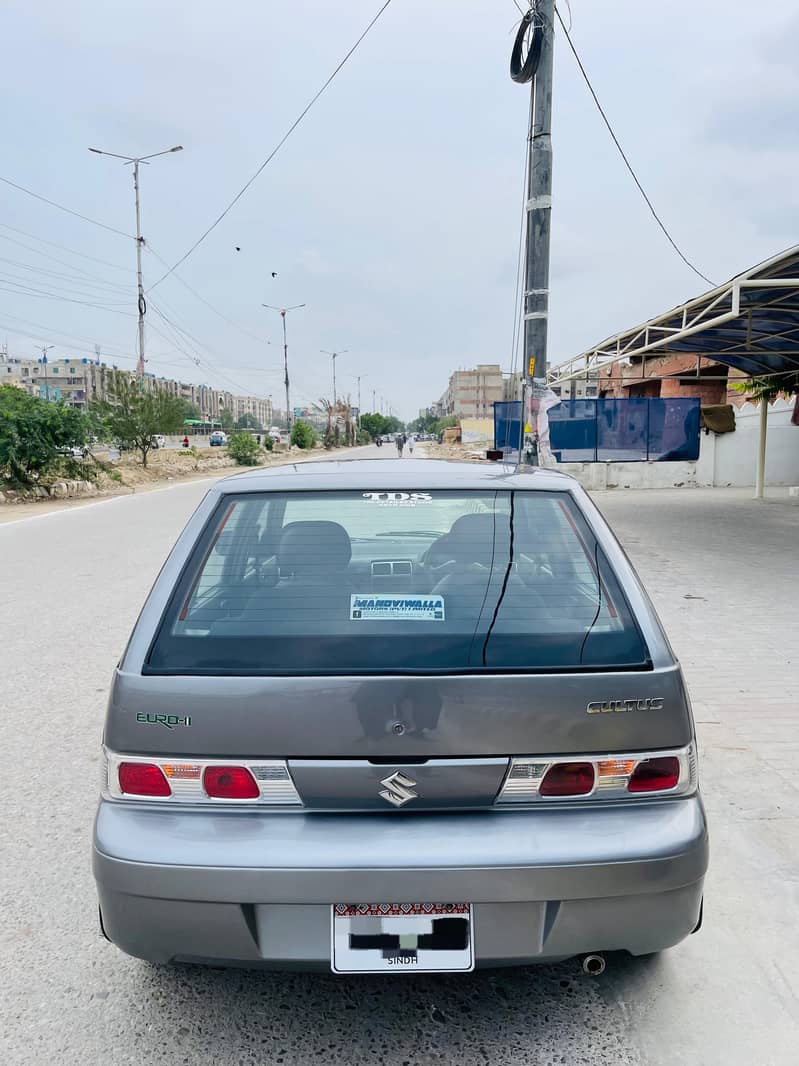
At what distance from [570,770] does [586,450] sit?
20.3 metres

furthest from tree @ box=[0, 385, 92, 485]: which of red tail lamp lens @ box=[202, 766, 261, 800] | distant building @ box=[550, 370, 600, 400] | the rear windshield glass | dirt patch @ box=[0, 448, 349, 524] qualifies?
red tail lamp lens @ box=[202, 766, 261, 800]

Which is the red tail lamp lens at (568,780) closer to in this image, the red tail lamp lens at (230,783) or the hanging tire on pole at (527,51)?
the red tail lamp lens at (230,783)

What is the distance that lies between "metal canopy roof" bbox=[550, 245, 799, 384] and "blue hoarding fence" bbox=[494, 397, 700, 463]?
1.32 metres

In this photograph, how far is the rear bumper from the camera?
202cm

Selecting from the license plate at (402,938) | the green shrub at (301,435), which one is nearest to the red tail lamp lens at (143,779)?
the license plate at (402,938)

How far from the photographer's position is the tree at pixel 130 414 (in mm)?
33594

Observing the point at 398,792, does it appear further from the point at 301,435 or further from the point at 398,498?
the point at 301,435

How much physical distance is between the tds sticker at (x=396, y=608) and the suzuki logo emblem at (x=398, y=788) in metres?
0.43

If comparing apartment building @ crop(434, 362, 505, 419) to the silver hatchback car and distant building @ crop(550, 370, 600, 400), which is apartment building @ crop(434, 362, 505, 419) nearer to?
distant building @ crop(550, 370, 600, 400)

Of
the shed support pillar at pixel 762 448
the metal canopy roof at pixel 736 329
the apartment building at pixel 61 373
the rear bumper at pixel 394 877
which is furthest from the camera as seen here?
the apartment building at pixel 61 373

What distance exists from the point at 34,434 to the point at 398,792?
68.9ft

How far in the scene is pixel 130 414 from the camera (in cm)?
3391

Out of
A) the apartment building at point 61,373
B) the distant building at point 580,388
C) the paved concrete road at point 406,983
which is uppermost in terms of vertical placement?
the apartment building at point 61,373

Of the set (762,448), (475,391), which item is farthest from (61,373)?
(762,448)
